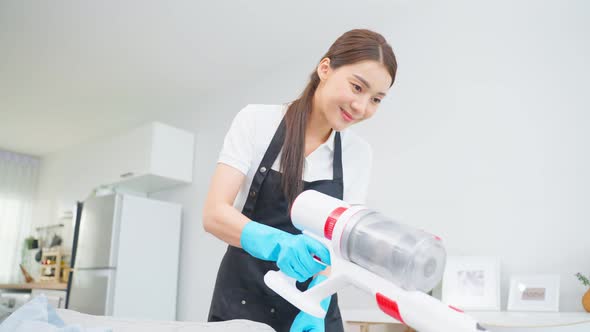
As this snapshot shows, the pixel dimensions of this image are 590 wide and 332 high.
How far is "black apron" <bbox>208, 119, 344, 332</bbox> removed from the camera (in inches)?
48.0

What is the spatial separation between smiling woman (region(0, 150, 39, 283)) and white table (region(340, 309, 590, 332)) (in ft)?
16.2

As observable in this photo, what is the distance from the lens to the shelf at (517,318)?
168 centimetres

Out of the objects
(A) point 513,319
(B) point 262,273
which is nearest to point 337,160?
(B) point 262,273

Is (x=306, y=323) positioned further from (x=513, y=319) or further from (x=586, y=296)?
(x=586, y=296)

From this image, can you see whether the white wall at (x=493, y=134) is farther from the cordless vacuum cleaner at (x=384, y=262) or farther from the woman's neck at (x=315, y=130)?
the cordless vacuum cleaner at (x=384, y=262)

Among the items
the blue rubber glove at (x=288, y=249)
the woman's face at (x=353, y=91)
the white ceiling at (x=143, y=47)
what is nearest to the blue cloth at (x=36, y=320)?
the blue rubber glove at (x=288, y=249)

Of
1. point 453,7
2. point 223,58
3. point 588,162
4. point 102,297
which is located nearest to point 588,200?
point 588,162

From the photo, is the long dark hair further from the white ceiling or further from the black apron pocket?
the white ceiling

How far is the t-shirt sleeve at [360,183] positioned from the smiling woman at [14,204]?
219 inches

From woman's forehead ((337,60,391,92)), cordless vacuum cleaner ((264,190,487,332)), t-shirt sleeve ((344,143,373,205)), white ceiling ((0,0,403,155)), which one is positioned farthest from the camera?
white ceiling ((0,0,403,155))

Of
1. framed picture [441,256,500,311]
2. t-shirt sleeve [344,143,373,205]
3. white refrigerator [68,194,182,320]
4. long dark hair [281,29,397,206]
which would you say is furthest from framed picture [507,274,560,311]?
white refrigerator [68,194,182,320]

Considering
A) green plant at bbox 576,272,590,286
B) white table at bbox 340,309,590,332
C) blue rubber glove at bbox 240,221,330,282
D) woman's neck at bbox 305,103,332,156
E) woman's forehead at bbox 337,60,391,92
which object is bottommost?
white table at bbox 340,309,590,332

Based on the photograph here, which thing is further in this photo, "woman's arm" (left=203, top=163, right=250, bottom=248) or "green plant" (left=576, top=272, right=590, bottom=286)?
"green plant" (left=576, top=272, right=590, bottom=286)

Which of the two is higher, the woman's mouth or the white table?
the woman's mouth
